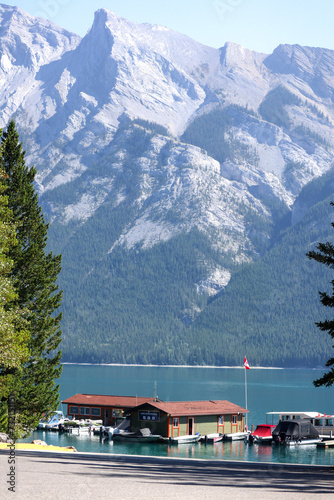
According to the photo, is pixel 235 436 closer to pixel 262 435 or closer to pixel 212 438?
pixel 262 435

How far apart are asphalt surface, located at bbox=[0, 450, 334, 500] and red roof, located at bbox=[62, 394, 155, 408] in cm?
7834

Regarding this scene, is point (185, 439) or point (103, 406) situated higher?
point (103, 406)

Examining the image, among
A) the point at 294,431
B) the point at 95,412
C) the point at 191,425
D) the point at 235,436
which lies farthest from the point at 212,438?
the point at 95,412

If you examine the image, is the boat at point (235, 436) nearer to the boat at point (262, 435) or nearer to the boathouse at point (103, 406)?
the boat at point (262, 435)

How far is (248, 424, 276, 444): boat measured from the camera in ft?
354

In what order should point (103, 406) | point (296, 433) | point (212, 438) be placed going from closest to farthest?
point (212, 438) → point (296, 433) → point (103, 406)

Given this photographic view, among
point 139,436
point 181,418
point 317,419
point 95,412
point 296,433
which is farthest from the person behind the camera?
point 95,412

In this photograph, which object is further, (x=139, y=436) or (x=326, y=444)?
(x=326, y=444)

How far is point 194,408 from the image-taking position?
356ft

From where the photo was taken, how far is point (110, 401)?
4798 inches

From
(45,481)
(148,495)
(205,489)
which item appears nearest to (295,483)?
(205,489)

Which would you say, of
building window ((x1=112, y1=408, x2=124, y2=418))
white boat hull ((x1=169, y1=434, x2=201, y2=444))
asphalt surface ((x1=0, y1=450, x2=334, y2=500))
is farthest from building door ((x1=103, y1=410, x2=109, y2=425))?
asphalt surface ((x1=0, y1=450, x2=334, y2=500))

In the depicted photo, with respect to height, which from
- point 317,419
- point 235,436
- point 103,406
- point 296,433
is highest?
point 103,406

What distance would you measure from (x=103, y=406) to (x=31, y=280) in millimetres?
75445
